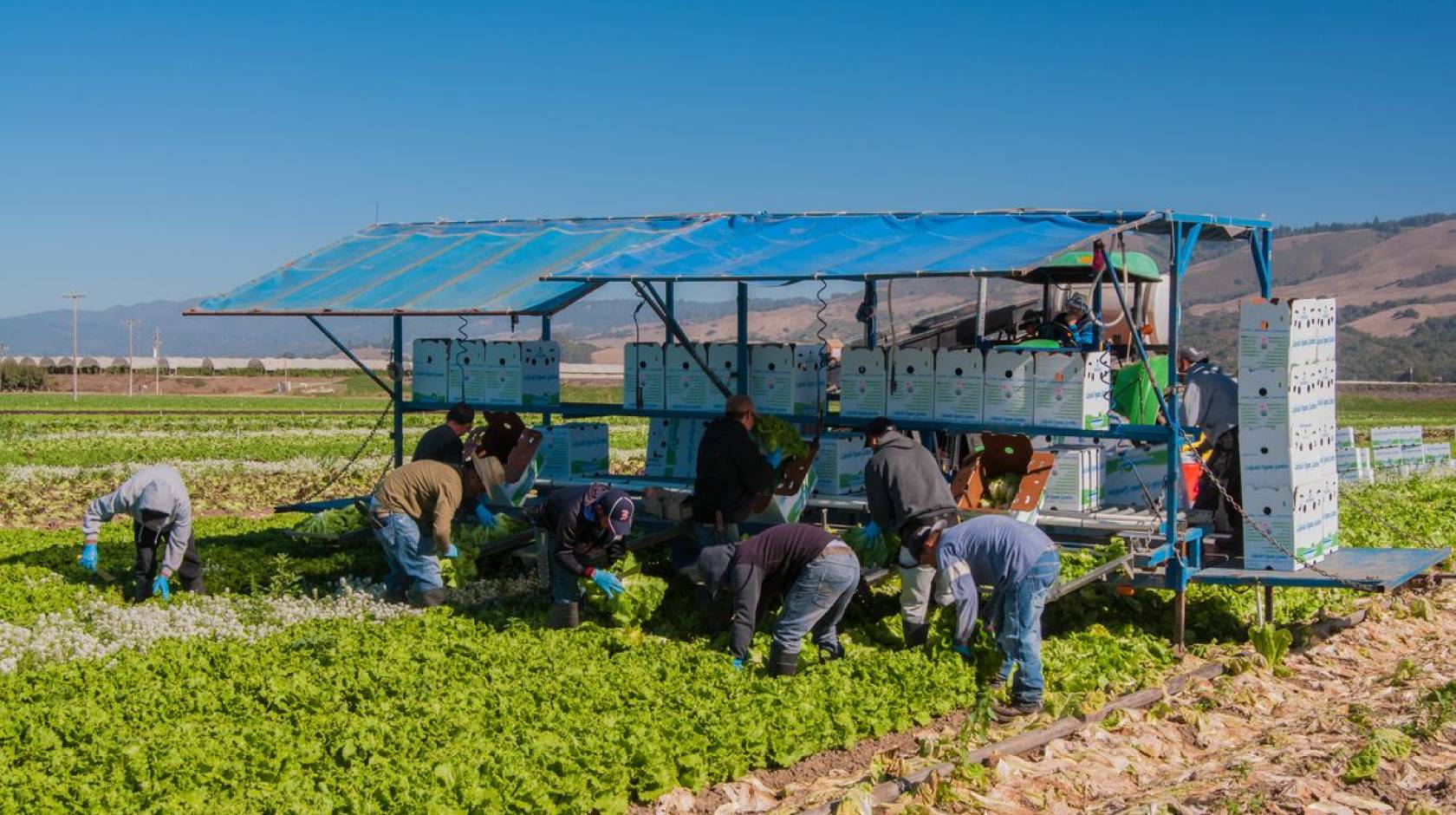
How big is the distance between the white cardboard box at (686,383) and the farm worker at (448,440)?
2021 mm

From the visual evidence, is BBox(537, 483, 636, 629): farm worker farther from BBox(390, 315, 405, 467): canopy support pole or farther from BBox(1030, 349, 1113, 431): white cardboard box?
BBox(390, 315, 405, 467): canopy support pole

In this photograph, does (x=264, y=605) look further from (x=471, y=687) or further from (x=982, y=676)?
(x=982, y=676)

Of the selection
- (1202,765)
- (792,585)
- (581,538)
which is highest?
(581,538)

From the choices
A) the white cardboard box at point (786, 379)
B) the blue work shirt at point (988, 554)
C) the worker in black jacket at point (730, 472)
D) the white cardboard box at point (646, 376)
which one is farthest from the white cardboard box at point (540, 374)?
the blue work shirt at point (988, 554)

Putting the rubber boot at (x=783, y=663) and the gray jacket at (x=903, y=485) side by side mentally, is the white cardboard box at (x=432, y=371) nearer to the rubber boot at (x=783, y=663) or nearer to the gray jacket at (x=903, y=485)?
the gray jacket at (x=903, y=485)

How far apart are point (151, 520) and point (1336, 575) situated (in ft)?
33.9

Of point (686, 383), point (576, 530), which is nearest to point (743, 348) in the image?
point (686, 383)

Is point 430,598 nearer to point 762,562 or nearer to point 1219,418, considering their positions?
point 762,562

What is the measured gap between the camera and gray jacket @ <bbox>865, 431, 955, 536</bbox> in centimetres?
1193

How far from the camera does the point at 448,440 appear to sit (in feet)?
48.6

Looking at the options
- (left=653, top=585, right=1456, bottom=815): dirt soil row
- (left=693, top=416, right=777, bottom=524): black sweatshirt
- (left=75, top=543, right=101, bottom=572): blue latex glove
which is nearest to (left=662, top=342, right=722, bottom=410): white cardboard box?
(left=693, top=416, right=777, bottom=524): black sweatshirt

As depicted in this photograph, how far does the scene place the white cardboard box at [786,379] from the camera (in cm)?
1474

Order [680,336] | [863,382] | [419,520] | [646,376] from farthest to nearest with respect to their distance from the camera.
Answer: [646,376], [680,336], [863,382], [419,520]

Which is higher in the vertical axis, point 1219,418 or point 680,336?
point 680,336
